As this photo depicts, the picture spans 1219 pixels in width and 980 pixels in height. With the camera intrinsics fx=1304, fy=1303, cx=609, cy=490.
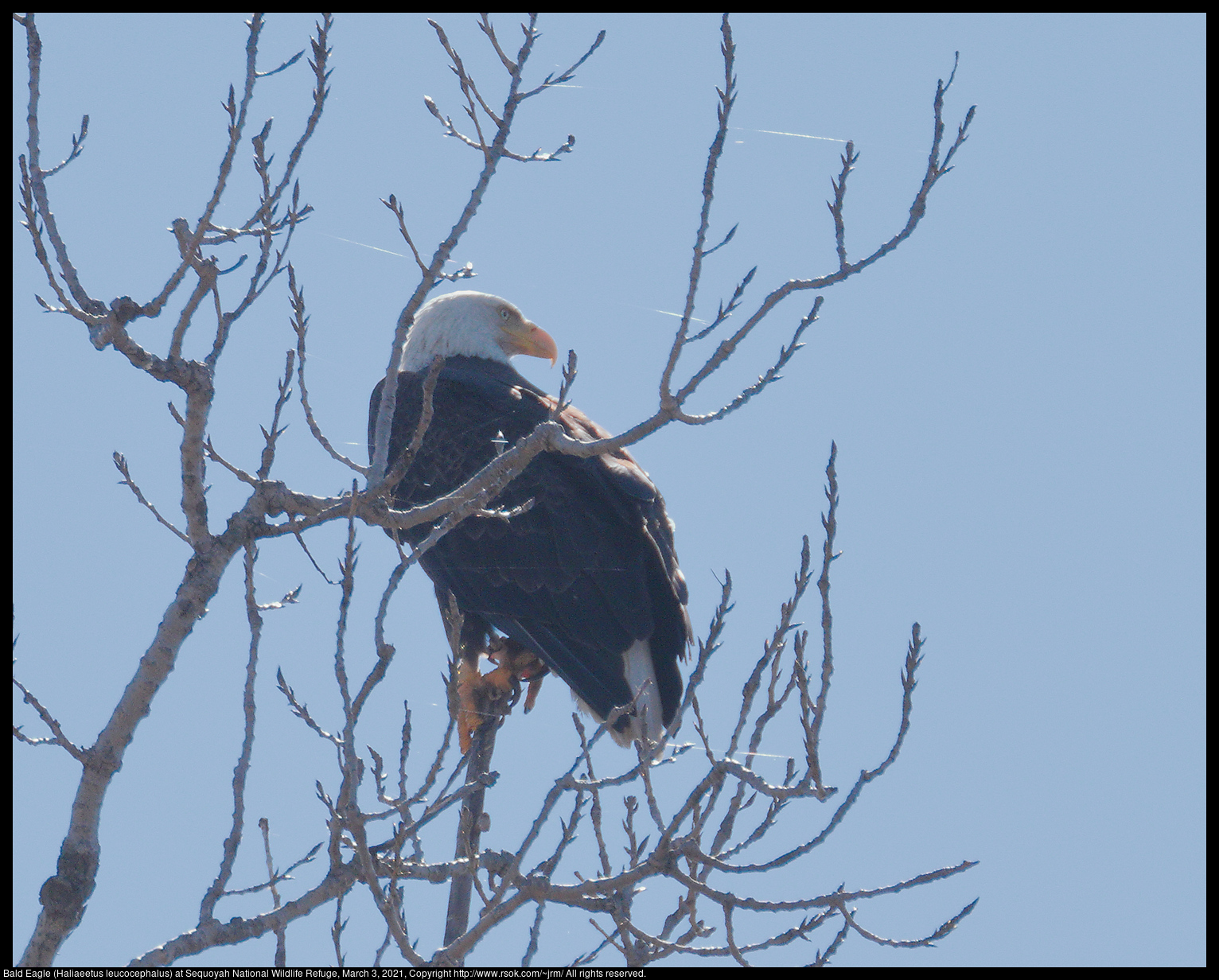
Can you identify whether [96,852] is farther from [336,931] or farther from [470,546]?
[470,546]

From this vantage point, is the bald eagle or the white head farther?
the white head

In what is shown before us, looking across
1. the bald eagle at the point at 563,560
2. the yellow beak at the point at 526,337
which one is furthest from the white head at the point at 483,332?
the bald eagle at the point at 563,560

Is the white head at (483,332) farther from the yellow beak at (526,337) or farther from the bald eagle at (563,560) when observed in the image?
the bald eagle at (563,560)

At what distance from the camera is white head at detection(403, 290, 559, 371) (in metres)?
6.61

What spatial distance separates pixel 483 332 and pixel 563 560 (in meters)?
1.72

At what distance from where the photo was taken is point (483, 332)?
6645mm

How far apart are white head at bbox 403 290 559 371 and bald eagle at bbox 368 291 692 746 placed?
794 mm

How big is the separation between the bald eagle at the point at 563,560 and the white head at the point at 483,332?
0.79 meters

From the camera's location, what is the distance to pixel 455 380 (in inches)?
232

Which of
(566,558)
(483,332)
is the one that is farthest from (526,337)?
(566,558)

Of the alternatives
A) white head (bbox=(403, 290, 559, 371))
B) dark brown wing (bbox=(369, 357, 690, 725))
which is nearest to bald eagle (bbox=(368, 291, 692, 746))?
dark brown wing (bbox=(369, 357, 690, 725))

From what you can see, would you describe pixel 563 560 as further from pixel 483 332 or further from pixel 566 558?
pixel 483 332

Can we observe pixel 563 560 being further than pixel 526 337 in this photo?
No

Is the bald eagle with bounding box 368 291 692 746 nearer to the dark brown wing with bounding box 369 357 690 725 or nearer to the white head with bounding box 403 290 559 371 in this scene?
the dark brown wing with bounding box 369 357 690 725
